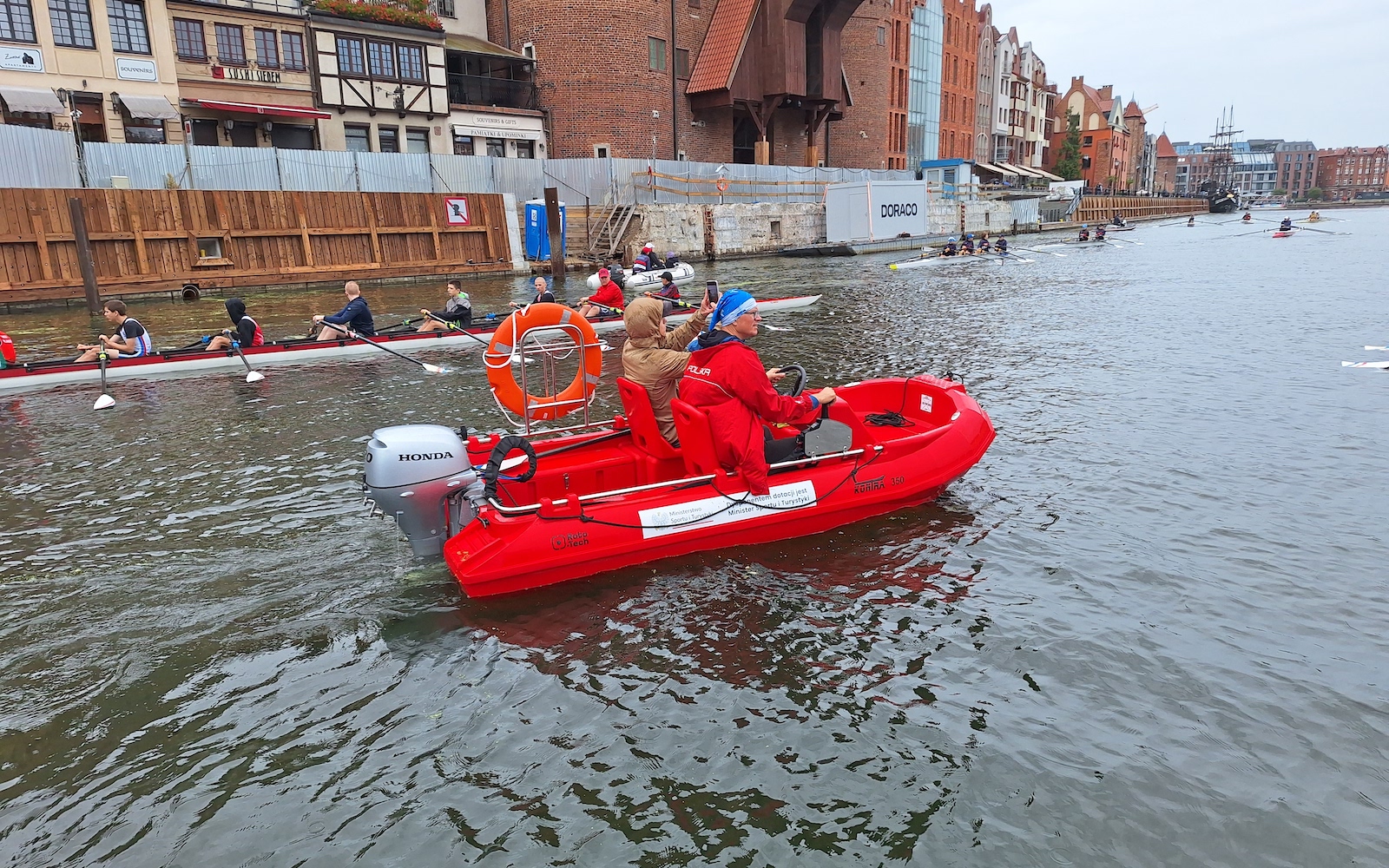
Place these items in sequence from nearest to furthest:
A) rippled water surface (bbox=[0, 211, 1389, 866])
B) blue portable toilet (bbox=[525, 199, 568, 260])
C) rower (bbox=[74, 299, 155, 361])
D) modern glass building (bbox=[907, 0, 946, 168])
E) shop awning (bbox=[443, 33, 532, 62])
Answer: rippled water surface (bbox=[0, 211, 1389, 866]) → rower (bbox=[74, 299, 155, 361]) → blue portable toilet (bbox=[525, 199, 568, 260]) → shop awning (bbox=[443, 33, 532, 62]) → modern glass building (bbox=[907, 0, 946, 168])

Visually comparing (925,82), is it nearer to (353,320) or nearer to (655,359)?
(353,320)

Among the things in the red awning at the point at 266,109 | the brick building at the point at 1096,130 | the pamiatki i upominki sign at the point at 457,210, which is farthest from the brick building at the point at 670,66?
the brick building at the point at 1096,130

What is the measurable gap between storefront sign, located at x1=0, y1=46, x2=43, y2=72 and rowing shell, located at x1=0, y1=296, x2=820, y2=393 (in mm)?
20257

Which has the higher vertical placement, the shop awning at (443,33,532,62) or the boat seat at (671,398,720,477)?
the shop awning at (443,33,532,62)

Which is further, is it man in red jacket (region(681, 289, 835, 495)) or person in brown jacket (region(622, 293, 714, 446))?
person in brown jacket (region(622, 293, 714, 446))

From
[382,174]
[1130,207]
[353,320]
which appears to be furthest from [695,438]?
[1130,207]

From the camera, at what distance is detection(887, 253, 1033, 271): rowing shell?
34938 millimetres

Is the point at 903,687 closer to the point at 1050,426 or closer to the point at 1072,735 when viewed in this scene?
the point at 1072,735

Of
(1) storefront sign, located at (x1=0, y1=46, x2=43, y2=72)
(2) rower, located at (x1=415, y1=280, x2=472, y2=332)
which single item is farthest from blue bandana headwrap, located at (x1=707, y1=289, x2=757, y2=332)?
(1) storefront sign, located at (x1=0, y1=46, x2=43, y2=72)

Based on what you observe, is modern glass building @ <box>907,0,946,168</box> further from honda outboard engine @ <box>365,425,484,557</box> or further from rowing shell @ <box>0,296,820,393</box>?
honda outboard engine @ <box>365,425,484,557</box>

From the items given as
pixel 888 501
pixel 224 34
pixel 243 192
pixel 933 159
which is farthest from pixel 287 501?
pixel 933 159

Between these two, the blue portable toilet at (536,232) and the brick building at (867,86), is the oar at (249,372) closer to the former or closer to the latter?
the blue portable toilet at (536,232)

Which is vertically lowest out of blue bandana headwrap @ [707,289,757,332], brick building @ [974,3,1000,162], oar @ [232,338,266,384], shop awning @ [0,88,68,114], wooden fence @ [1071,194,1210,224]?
oar @ [232,338,266,384]

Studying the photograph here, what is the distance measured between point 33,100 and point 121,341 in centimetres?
1913
